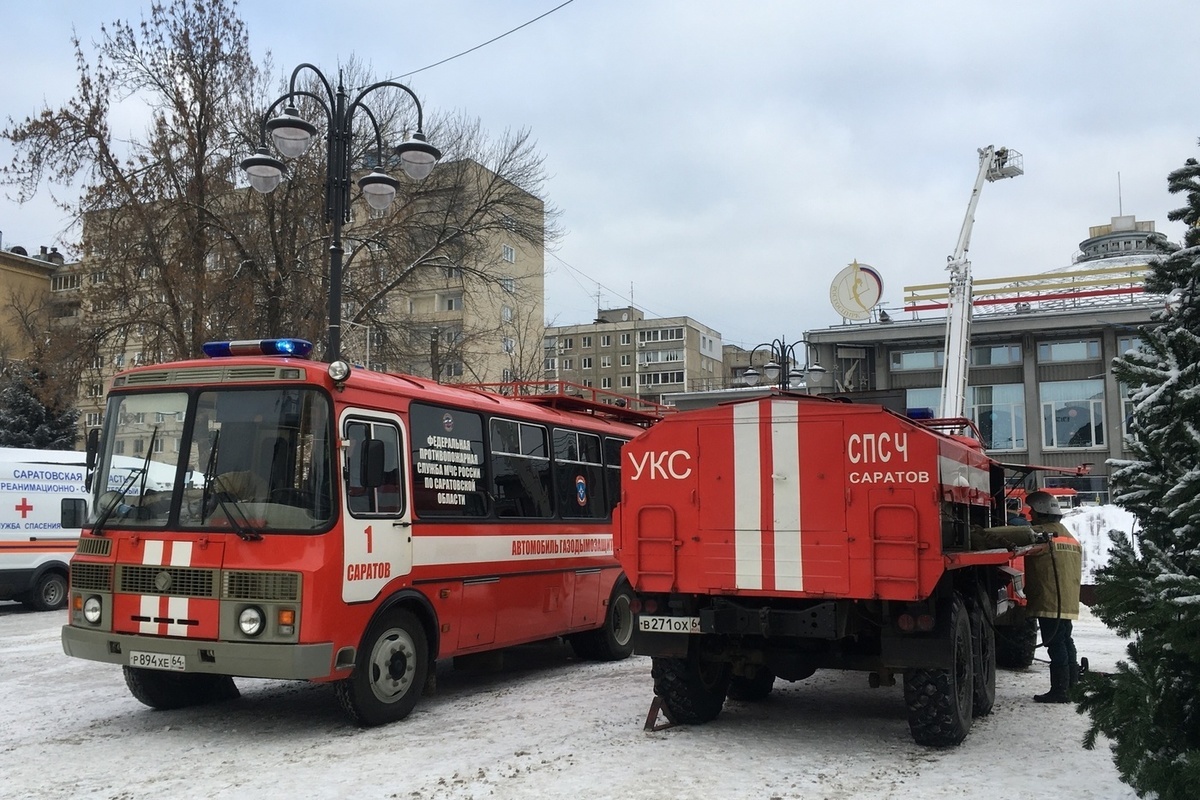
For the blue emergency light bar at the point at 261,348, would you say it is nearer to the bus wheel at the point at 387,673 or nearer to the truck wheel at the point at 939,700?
the bus wheel at the point at 387,673

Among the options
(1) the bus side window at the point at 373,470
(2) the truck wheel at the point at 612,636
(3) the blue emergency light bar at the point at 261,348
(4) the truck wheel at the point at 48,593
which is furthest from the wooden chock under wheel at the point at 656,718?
(4) the truck wheel at the point at 48,593

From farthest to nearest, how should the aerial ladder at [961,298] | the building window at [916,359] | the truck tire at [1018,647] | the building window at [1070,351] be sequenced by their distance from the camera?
the building window at [916,359], the building window at [1070,351], the aerial ladder at [961,298], the truck tire at [1018,647]

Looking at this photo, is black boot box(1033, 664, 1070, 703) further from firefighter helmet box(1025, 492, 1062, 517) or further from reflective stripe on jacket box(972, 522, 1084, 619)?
firefighter helmet box(1025, 492, 1062, 517)

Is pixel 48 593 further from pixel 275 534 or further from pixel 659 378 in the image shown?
pixel 659 378

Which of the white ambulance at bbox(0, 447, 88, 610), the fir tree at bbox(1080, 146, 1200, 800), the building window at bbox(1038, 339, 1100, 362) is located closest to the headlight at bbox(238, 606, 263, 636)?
the fir tree at bbox(1080, 146, 1200, 800)

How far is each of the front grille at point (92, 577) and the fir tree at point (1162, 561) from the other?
6.83 meters

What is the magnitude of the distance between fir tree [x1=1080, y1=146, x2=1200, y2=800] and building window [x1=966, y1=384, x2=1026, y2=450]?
42.2 metres

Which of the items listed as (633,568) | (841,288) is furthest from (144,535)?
(841,288)

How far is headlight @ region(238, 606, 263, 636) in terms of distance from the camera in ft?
25.2

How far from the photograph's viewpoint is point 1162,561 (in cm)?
494

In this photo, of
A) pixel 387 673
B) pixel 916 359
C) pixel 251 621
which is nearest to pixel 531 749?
pixel 387 673

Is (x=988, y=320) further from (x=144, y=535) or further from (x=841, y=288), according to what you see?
(x=144, y=535)

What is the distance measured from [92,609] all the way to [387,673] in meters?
2.31

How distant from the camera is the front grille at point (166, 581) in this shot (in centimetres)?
784
